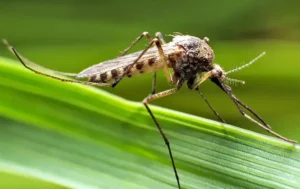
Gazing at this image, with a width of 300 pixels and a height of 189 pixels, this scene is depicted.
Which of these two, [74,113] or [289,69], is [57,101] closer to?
[74,113]

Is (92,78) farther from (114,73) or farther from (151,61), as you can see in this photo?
(151,61)

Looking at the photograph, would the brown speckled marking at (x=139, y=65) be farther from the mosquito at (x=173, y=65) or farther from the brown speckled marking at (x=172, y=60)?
the brown speckled marking at (x=172, y=60)

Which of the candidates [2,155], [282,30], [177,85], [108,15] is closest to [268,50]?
[282,30]

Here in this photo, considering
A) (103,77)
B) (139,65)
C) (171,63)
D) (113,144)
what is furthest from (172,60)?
(113,144)

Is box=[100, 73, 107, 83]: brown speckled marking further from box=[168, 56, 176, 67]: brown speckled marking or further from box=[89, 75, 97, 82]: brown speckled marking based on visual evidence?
box=[168, 56, 176, 67]: brown speckled marking

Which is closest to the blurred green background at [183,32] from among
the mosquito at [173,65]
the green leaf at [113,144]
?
the mosquito at [173,65]
